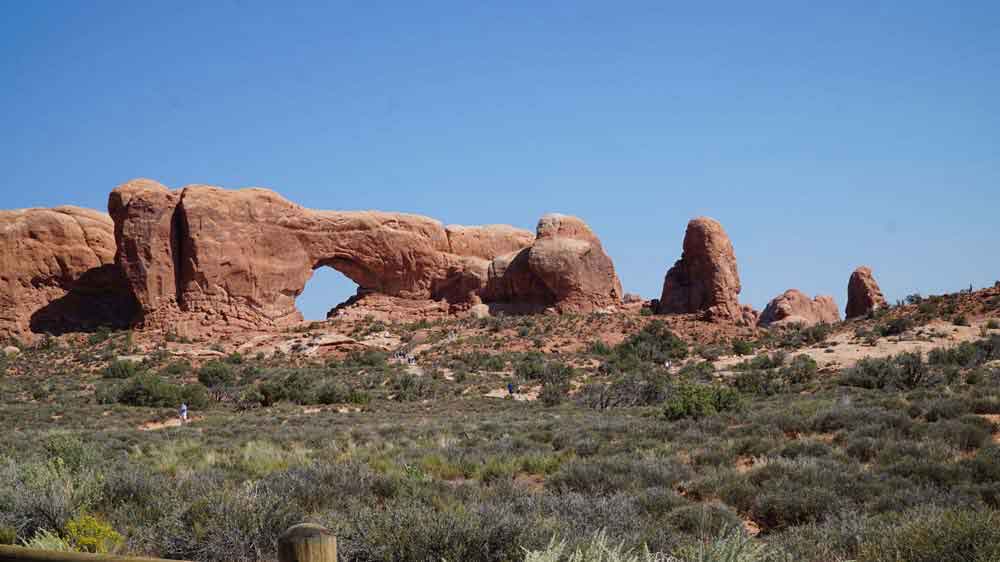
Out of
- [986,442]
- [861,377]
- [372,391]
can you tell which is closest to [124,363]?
[372,391]

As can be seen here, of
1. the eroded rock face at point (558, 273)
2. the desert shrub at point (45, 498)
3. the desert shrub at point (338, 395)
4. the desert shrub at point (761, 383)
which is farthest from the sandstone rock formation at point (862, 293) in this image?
the desert shrub at point (45, 498)

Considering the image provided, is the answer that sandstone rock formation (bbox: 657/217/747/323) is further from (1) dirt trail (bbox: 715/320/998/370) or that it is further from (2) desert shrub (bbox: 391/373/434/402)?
(2) desert shrub (bbox: 391/373/434/402)

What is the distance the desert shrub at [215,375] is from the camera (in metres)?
31.3

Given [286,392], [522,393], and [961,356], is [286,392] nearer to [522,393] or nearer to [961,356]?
[522,393]

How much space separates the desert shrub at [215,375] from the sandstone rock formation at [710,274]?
881 inches

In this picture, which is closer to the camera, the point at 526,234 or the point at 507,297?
the point at 507,297

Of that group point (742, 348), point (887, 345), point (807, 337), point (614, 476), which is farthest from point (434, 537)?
point (807, 337)

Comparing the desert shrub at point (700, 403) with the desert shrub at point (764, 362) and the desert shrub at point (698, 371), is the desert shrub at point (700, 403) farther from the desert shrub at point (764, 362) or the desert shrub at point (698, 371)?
the desert shrub at point (764, 362)

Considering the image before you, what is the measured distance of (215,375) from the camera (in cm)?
3158

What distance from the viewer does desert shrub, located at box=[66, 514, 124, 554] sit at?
A: 5.74m

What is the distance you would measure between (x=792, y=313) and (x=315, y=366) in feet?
118

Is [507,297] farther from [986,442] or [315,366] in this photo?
[986,442]

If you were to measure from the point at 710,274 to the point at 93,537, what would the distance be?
38.4 meters

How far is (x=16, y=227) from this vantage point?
41.9 m
